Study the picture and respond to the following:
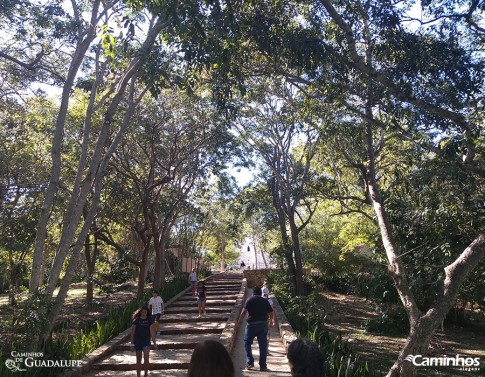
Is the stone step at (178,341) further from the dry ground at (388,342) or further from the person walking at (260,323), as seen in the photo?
the dry ground at (388,342)

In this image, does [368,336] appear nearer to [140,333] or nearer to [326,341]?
[326,341]

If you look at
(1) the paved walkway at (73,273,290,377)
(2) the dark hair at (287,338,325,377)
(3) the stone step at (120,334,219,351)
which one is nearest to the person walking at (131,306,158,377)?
(1) the paved walkway at (73,273,290,377)

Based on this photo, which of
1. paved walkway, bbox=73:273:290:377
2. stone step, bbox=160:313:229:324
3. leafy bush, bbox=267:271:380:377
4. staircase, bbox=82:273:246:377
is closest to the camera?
leafy bush, bbox=267:271:380:377

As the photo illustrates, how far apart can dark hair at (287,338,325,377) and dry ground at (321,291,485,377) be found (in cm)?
814

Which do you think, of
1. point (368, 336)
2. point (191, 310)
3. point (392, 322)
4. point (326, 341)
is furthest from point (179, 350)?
point (392, 322)

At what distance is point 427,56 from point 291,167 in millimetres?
12734

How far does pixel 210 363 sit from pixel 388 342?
12295mm

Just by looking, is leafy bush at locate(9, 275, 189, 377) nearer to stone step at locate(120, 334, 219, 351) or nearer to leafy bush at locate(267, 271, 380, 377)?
stone step at locate(120, 334, 219, 351)

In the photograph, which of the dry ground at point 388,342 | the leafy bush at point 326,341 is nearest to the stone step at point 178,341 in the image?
the leafy bush at point 326,341

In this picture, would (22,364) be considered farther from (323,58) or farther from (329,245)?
(329,245)

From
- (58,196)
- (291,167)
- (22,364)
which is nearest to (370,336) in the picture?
(291,167)

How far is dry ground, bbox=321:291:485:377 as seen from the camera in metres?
10.9

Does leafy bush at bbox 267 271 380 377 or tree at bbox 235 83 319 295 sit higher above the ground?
tree at bbox 235 83 319 295

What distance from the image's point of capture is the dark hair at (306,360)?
309cm
